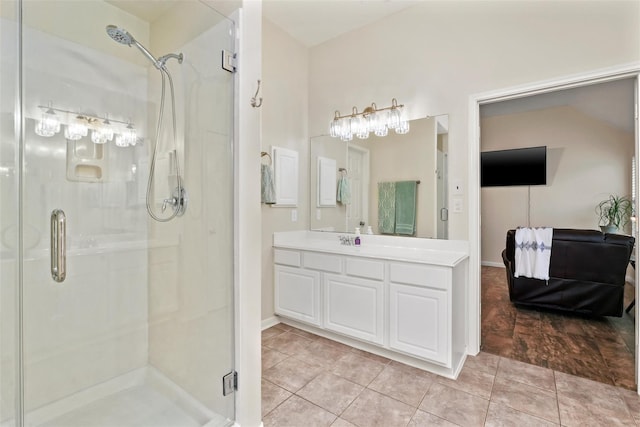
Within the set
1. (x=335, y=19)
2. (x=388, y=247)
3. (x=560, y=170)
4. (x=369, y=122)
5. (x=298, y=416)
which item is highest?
(x=335, y=19)

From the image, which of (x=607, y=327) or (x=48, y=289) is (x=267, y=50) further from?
(x=607, y=327)

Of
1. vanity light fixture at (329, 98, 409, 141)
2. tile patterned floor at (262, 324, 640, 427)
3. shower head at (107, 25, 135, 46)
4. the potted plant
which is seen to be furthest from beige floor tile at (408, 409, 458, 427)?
the potted plant

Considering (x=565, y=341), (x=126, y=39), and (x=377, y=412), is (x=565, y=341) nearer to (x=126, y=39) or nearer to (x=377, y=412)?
(x=377, y=412)

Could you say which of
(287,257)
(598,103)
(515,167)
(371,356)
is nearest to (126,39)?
(287,257)

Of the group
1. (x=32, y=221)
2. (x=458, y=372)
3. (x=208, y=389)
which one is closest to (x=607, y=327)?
(x=458, y=372)

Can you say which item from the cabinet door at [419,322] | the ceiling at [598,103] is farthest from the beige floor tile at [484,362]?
the ceiling at [598,103]

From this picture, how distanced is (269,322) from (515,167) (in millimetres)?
4852

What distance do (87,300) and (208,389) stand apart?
3.09 ft

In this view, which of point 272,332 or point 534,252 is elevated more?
point 534,252

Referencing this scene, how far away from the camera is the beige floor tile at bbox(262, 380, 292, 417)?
5.89 ft

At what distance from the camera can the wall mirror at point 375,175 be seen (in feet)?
8.66

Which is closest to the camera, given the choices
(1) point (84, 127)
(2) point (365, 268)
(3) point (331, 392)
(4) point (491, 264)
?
(1) point (84, 127)

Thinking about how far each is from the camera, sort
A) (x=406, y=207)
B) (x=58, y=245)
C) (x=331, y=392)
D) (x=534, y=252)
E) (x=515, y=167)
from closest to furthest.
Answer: (x=58, y=245) < (x=331, y=392) < (x=406, y=207) < (x=534, y=252) < (x=515, y=167)

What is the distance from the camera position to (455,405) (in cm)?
180
